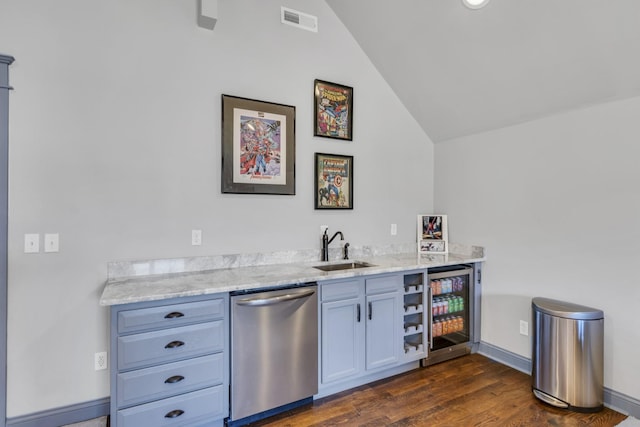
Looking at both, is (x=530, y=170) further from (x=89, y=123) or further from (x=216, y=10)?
(x=89, y=123)

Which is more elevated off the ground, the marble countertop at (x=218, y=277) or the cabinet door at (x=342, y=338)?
the marble countertop at (x=218, y=277)

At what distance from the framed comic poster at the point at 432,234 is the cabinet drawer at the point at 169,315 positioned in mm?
2356

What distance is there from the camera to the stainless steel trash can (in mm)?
2199

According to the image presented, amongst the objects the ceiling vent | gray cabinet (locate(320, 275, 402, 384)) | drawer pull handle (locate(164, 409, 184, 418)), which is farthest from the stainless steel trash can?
the ceiling vent

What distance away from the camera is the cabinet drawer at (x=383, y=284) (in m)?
2.56

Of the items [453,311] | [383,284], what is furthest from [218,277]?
[453,311]

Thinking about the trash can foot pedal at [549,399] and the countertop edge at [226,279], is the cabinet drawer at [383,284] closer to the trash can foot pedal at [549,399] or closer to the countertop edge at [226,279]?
the countertop edge at [226,279]

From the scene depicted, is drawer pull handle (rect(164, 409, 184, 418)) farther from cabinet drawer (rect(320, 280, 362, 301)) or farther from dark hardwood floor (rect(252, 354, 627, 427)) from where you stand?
cabinet drawer (rect(320, 280, 362, 301))

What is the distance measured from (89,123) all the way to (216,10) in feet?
3.91

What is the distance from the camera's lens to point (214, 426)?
202cm

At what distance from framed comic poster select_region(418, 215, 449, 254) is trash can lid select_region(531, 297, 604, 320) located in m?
1.04

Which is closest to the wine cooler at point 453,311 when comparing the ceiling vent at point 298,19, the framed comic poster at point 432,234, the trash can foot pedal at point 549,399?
the framed comic poster at point 432,234

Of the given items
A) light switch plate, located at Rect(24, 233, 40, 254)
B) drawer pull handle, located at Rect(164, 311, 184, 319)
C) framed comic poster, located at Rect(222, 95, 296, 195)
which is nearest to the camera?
drawer pull handle, located at Rect(164, 311, 184, 319)

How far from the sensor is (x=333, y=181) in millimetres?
3031
